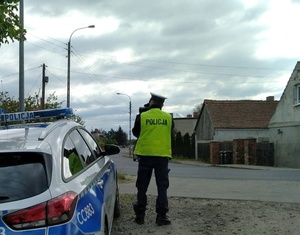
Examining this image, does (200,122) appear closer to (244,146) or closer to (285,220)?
(244,146)

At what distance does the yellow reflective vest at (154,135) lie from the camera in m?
5.71

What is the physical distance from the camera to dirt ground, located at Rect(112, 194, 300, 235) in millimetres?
5695

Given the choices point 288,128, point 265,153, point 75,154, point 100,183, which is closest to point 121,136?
point 265,153

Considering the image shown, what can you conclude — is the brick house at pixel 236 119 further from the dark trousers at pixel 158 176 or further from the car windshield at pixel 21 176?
the car windshield at pixel 21 176

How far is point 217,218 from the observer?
6.34m

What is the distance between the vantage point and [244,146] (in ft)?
106

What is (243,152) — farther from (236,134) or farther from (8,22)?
(8,22)

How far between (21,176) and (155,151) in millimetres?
2976

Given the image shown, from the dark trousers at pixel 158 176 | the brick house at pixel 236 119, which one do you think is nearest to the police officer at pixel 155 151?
the dark trousers at pixel 158 176

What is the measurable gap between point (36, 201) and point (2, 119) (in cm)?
244

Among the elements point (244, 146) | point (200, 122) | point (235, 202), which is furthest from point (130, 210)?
point (200, 122)

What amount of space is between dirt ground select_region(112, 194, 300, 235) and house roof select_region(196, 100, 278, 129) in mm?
33790

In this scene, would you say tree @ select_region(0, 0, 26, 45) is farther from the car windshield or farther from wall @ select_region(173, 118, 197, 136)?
wall @ select_region(173, 118, 197, 136)

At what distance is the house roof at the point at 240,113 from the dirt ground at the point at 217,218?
1330 inches
